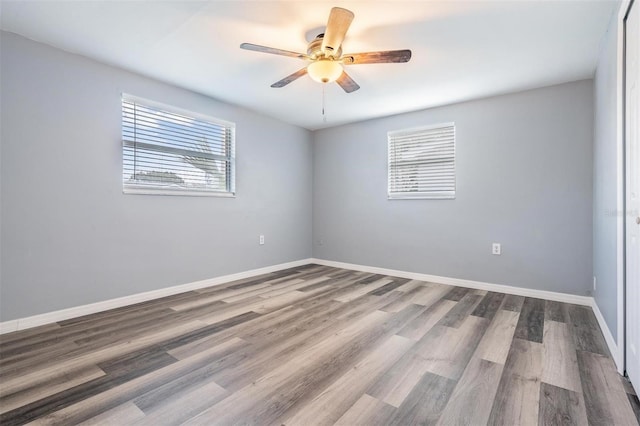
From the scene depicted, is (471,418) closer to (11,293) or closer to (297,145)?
(11,293)

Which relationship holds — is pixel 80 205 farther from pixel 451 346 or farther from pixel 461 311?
pixel 461 311

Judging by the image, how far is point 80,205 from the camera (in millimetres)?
2582

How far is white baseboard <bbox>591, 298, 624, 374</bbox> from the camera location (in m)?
1.69

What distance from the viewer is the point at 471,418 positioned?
133cm

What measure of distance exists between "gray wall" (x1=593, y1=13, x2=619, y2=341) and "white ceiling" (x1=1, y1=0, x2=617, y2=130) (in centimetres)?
25

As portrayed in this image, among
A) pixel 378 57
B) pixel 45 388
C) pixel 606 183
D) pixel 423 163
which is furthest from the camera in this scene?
pixel 423 163

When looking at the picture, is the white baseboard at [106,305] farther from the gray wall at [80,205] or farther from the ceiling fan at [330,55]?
the ceiling fan at [330,55]

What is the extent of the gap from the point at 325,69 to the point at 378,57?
387mm

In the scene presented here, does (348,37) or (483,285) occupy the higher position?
(348,37)

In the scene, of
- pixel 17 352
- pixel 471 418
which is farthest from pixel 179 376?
pixel 471 418

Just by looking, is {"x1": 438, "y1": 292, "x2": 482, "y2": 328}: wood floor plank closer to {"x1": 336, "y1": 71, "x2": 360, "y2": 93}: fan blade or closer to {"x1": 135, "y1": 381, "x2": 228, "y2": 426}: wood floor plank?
{"x1": 135, "y1": 381, "x2": 228, "y2": 426}: wood floor plank

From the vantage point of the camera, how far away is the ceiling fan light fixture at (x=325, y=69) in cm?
216

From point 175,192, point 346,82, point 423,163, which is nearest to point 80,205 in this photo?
point 175,192

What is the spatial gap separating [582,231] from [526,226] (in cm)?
46
